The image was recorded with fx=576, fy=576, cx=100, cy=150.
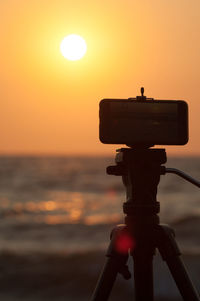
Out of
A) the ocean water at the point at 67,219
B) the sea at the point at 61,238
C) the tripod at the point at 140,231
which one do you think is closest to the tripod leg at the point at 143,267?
the tripod at the point at 140,231

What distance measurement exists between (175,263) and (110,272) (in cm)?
24

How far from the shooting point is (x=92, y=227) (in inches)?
655

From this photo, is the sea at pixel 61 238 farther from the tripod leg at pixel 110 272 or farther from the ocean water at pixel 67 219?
the tripod leg at pixel 110 272

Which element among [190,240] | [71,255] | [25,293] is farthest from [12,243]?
[25,293]

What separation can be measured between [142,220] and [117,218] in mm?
16772

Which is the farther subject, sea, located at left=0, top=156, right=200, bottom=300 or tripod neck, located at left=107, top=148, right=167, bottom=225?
sea, located at left=0, top=156, right=200, bottom=300

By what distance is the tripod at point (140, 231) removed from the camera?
84.7 inches

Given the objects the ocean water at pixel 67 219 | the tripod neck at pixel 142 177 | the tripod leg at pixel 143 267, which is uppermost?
the tripod neck at pixel 142 177

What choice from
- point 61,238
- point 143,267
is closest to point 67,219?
point 61,238

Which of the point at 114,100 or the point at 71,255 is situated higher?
the point at 114,100

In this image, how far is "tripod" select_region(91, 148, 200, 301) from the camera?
215cm

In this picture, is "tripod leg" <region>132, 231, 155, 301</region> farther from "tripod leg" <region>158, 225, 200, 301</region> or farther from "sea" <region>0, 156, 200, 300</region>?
"sea" <region>0, 156, 200, 300</region>

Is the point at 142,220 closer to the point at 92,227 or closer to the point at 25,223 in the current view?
the point at 92,227

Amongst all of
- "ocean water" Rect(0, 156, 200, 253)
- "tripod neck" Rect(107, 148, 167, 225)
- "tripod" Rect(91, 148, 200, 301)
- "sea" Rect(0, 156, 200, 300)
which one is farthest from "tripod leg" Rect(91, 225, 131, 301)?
"ocean water" Rect(0, 156, 200, 253)
